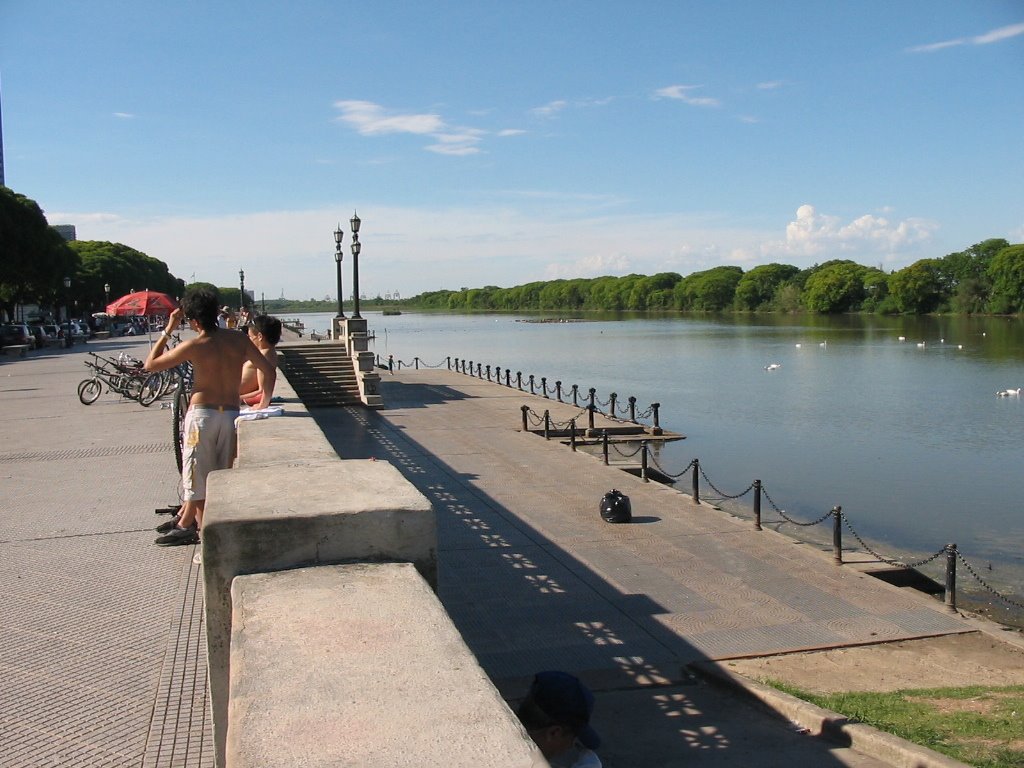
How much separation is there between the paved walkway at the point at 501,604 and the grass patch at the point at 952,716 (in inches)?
21.2

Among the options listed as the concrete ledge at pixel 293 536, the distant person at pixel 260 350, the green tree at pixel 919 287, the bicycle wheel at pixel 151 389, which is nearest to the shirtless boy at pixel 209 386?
the distant person at pixel 260 350

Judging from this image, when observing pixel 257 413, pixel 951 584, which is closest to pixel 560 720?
pixel 257 413

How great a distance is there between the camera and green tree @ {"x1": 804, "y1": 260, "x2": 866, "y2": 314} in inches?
5674

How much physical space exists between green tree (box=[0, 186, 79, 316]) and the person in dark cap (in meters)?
60.0

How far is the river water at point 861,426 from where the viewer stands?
59.4 feet

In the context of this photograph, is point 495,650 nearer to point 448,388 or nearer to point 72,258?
point 448,388

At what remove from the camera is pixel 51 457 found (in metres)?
14.2

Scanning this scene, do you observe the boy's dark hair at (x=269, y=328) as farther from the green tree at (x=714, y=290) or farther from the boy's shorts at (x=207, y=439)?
the green tree at (x=714, y=290)

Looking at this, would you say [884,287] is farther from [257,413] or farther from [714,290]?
[257,413]

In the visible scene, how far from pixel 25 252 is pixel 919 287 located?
10748 centimetres

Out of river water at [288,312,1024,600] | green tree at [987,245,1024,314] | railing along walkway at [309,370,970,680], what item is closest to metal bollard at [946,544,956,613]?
railing along walkway at [309,370,970,680]

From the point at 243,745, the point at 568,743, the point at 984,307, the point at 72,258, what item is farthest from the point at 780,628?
the point at 984,307

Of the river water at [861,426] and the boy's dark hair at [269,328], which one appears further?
the river water at [861,426]

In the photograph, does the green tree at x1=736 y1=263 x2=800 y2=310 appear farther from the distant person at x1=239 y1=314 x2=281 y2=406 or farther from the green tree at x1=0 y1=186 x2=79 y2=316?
the distant person at x1=239 y1=314 x2=281 y2=406
